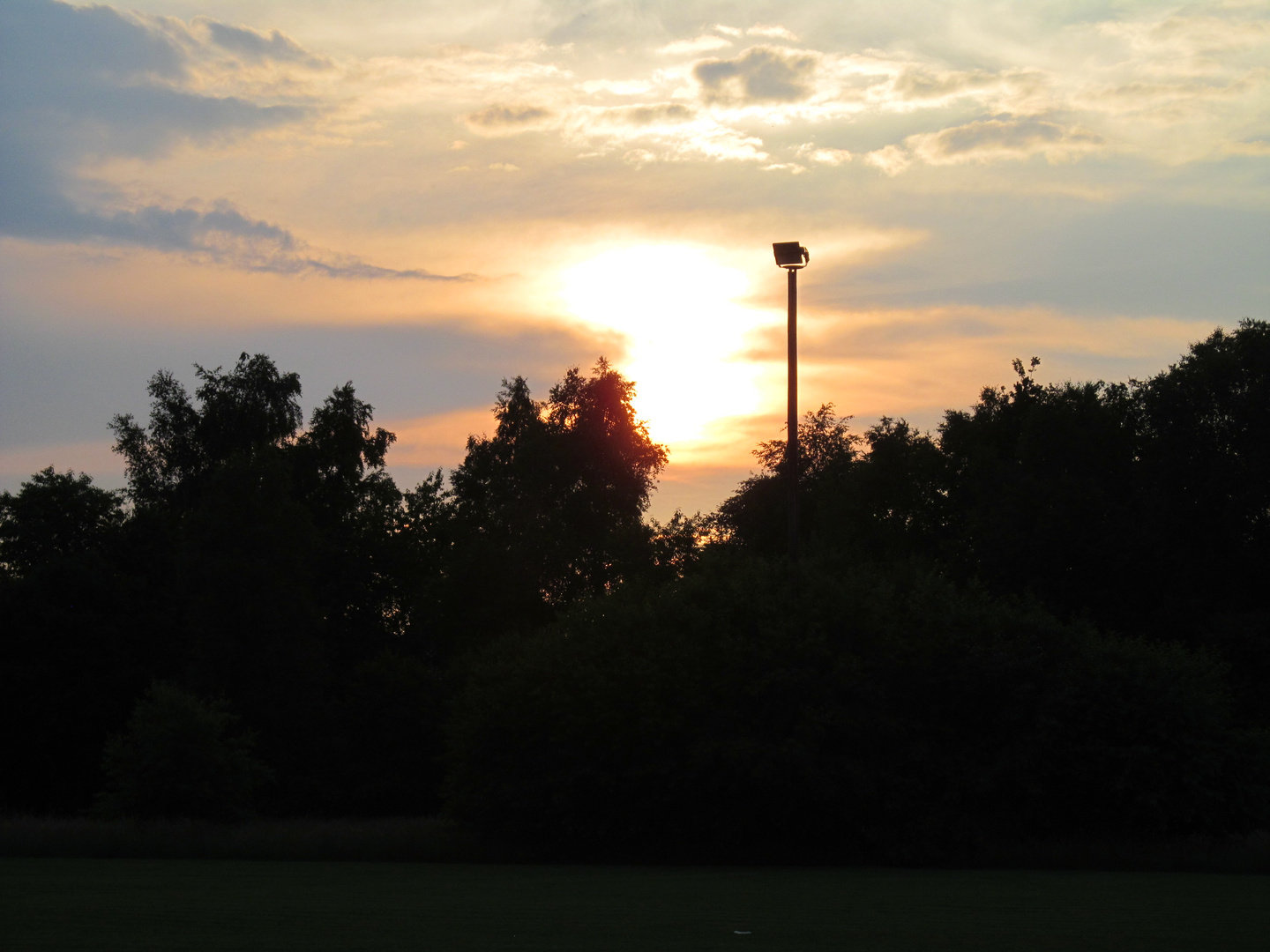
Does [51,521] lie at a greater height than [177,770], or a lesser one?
greater

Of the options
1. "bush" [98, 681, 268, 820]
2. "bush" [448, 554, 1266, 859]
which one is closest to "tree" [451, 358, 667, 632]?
"bush" [98, 681, 268, 820]

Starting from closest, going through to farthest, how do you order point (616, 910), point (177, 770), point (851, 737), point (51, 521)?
point (616, 910) → point (851, 737) → point (177, 770) → point (51, 521)

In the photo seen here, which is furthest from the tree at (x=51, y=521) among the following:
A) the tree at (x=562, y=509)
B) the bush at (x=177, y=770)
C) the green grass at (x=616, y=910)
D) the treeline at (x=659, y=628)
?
the green grass at (x=616, y=910)

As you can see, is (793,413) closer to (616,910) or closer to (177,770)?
(616,910)

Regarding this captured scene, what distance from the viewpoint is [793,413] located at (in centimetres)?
2594

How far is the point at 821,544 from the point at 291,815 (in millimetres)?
24289

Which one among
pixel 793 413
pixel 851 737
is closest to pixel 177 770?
pixel 851 737

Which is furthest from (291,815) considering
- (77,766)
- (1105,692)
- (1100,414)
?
(1100,414)

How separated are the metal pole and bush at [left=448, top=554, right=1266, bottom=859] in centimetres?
215

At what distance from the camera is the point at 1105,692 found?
2617 cm

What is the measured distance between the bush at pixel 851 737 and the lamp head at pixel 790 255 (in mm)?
7097

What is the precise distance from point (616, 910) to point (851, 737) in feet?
37.2

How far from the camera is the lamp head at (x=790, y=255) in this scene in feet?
87.0

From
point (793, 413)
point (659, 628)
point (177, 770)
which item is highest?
point (793, 413)
